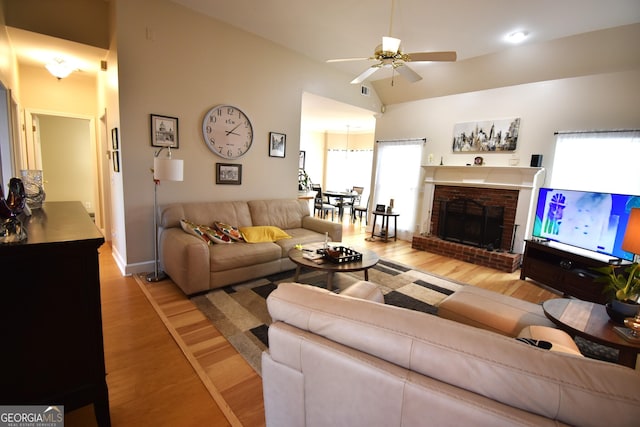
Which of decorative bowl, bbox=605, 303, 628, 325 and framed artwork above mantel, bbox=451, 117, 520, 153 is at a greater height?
framed artwork above mantel, bbox=451, 117, 520, 153

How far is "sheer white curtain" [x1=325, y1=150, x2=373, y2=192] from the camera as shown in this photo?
29.1 ft

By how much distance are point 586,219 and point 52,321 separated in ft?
15.2

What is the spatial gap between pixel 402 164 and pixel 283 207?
2831 millimetres

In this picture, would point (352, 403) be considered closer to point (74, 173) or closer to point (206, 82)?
point (206, 82)

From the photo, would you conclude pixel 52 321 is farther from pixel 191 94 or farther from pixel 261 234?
pixel 191 94

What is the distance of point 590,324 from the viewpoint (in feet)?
5.88

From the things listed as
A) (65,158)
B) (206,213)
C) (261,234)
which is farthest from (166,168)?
(65,158)

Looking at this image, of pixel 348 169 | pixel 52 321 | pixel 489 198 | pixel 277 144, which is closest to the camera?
pixel 52 321

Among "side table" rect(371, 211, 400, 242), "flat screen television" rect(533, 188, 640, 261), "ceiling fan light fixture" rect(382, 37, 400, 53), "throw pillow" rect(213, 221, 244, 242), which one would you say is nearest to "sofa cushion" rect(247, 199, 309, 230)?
"throw pillow" rect(213, 221, 244, 242)

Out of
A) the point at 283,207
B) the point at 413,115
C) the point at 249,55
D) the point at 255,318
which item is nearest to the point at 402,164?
the point at 413,115

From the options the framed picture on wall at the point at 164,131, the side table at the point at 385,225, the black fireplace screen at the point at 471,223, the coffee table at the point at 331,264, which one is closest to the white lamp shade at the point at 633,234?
the coffee table at the point at 331,264

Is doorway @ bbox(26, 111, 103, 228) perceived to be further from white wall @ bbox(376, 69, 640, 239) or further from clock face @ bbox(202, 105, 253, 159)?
white wall @ bbox(376, 69, 640, 239)

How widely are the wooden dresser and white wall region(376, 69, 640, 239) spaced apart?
5196 mm

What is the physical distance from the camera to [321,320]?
962 millimetres
